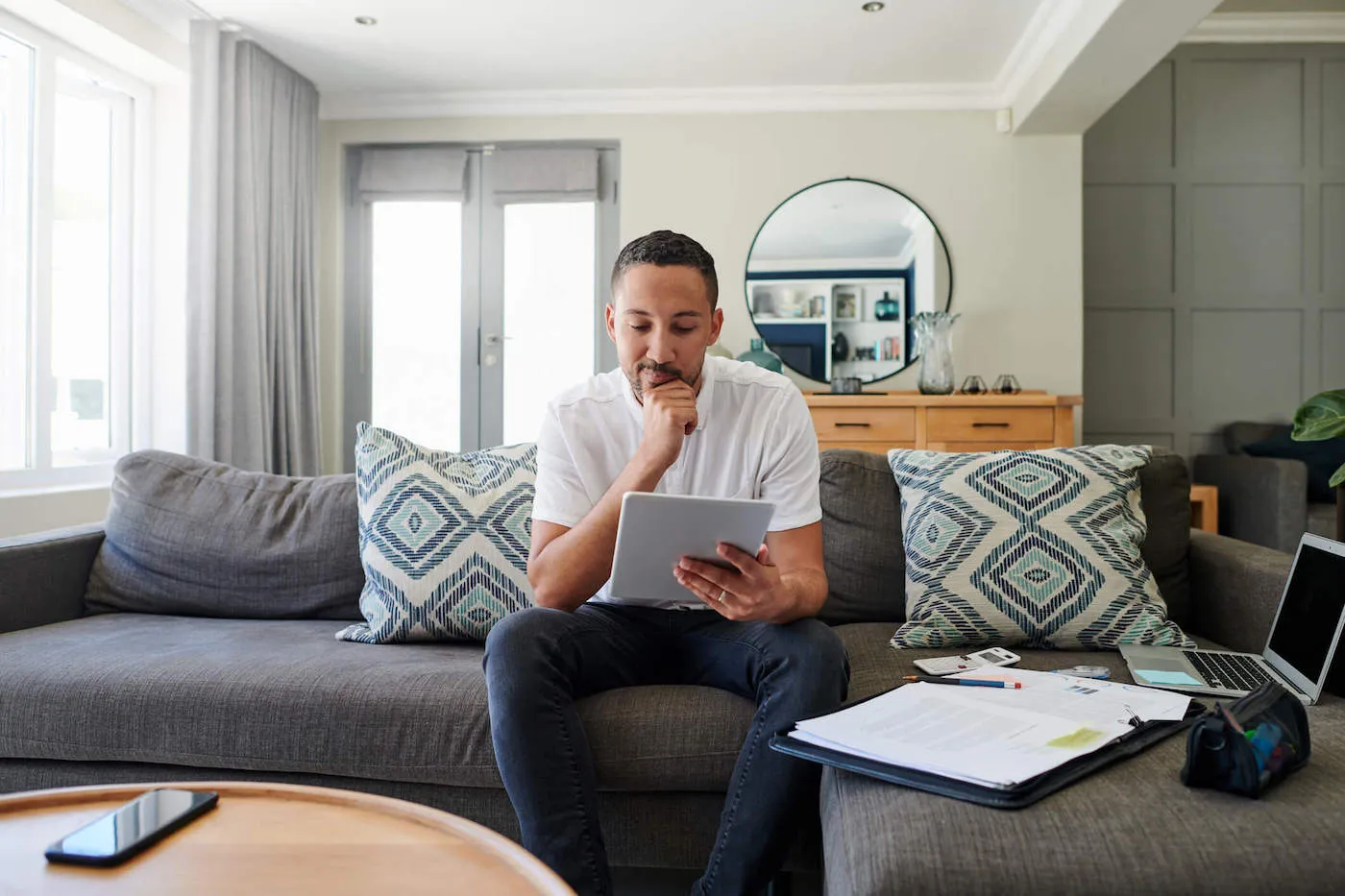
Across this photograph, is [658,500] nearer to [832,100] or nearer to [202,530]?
[202,530]

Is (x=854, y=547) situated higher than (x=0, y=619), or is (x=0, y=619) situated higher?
(x=854, y=547)

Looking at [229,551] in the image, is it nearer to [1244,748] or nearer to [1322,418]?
[1244,748]

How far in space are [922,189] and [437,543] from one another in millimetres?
3207

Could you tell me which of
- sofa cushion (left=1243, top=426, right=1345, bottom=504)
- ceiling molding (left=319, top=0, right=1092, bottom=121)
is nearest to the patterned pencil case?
sofa cushion (left=1243, top=426, right=1345, bottom=504)

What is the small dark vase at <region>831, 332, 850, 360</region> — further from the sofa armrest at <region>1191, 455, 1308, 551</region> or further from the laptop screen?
the laptop screen

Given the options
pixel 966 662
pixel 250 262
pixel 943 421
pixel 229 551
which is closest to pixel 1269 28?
pixel 943 421

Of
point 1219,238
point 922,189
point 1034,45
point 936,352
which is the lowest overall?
point 936,352

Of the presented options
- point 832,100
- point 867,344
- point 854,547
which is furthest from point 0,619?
point 832,100

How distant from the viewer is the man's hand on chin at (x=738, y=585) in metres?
1.27

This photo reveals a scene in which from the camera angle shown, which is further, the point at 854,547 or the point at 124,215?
the point at 124,215

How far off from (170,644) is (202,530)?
361 mm

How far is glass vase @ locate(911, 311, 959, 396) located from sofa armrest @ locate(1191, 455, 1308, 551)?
113 cm

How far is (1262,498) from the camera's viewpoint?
140 inches

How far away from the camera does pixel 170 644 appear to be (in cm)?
172
